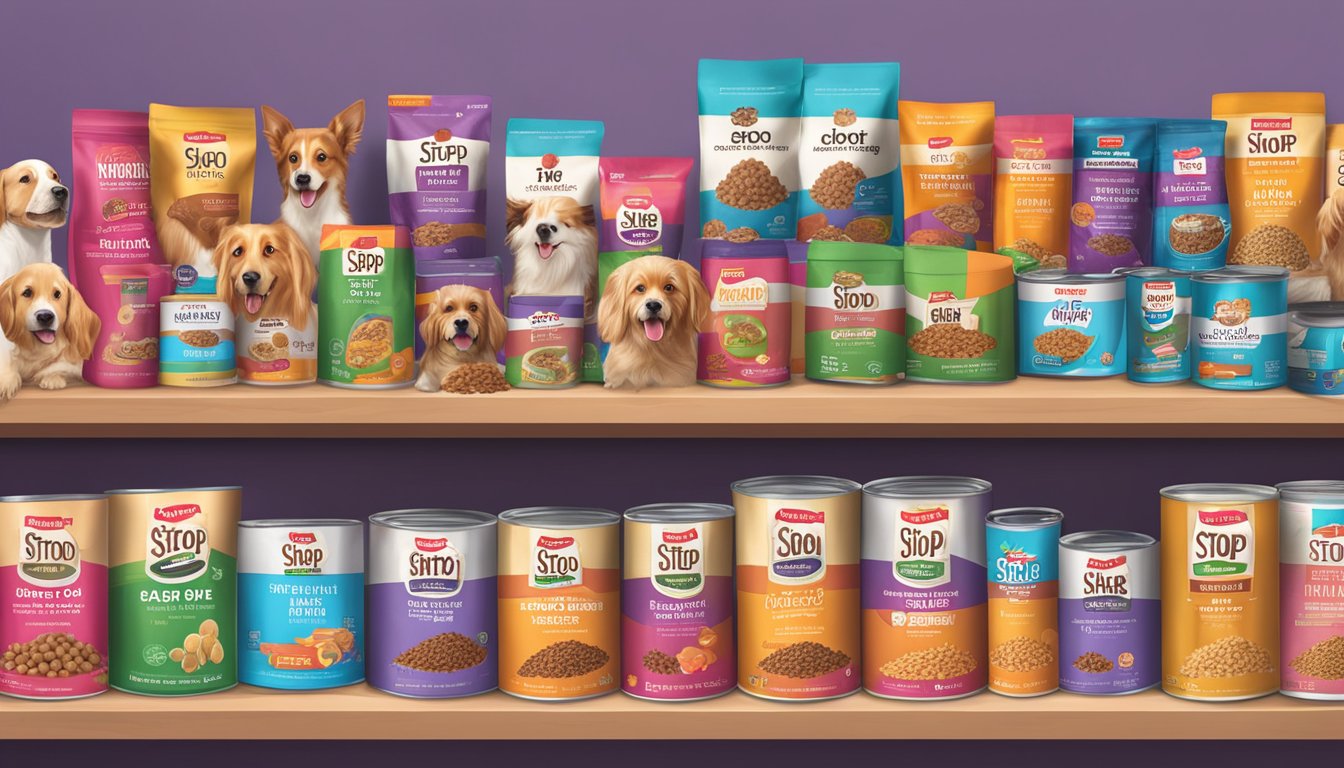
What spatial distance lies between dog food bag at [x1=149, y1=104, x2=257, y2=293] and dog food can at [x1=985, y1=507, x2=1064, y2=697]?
1044 mm

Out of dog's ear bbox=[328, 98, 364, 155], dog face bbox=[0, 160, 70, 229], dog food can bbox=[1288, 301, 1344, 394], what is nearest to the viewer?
dog food can bbox=[1288, 301, 1344, 394]

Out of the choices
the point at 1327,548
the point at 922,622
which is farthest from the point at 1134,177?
the point at 922,622

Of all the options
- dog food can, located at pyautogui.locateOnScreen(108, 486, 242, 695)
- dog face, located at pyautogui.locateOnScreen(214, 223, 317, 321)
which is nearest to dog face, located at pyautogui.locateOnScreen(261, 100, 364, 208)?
dog face, located at pyautogui.locateOnScreen(214, 223, 317, 321)

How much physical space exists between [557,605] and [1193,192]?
3.15 feet

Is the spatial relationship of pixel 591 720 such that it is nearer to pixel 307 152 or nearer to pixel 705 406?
pixel 705 406

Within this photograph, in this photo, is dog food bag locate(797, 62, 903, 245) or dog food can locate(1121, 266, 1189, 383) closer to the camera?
dog food can locate(1121, 266, 1189, 383)

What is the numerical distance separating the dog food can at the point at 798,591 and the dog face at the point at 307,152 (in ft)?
2.21

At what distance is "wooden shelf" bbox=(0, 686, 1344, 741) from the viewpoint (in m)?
1.67

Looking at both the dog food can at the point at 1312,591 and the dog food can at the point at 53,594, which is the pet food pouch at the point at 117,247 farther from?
the dog food can at the point at 1312,591

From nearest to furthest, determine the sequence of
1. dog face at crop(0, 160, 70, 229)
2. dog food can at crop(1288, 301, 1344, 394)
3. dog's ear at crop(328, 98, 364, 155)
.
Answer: dog food can at crop(1288, 301, 1344, 394)
dog face at crop(0, 160, 70, 229)
dog's ear at crop(328, 98, 364, 155)

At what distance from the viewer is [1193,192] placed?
1755mm

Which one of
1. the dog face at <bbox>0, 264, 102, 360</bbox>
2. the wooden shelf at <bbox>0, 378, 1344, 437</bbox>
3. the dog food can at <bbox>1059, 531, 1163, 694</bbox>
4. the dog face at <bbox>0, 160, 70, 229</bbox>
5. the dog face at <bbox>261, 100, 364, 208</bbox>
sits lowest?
the dog food can at <bbox>1059, 531, 1163, 694</bbox>

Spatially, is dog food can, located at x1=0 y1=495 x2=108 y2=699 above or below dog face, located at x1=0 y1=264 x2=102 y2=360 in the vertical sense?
below

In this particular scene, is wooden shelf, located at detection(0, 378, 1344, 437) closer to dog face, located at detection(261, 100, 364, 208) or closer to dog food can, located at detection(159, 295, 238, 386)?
dog food can, located at detection(159, 295, 238, 386)
